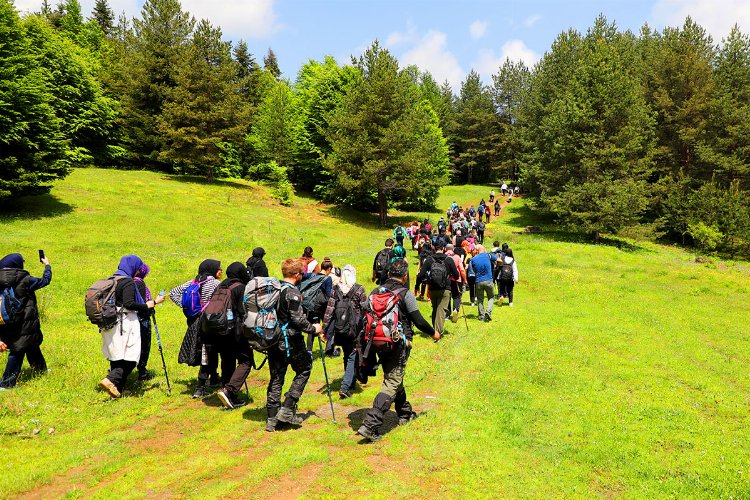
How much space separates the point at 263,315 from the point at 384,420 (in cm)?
278

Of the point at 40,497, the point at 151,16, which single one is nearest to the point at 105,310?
the point at 40,497

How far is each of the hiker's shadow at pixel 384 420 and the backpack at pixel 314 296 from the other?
1870 mm

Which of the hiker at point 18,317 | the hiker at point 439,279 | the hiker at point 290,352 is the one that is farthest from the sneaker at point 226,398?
the hiker at point 439,279

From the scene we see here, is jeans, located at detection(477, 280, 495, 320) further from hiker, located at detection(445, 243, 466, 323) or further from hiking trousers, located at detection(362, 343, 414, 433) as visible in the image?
hiking trousers, located at detection(362, 343, 414, 433)

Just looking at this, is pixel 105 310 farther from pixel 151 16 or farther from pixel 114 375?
pixel 151 16

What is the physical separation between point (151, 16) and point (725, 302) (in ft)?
169

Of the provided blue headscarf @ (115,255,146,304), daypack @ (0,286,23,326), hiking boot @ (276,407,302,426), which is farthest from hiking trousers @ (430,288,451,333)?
daypack @ (0,286,23,326)

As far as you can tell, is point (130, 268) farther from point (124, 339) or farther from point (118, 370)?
point (118, 370)

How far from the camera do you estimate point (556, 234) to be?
127ft

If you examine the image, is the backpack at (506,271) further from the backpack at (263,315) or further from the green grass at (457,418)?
the backpack at (263,315)

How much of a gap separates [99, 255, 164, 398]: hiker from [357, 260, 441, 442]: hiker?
4055 millimetres

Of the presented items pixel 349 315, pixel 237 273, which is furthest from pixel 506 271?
pixel 237 273

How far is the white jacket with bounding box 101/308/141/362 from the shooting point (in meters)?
7.35

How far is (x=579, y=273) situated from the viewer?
23672 millimetres
